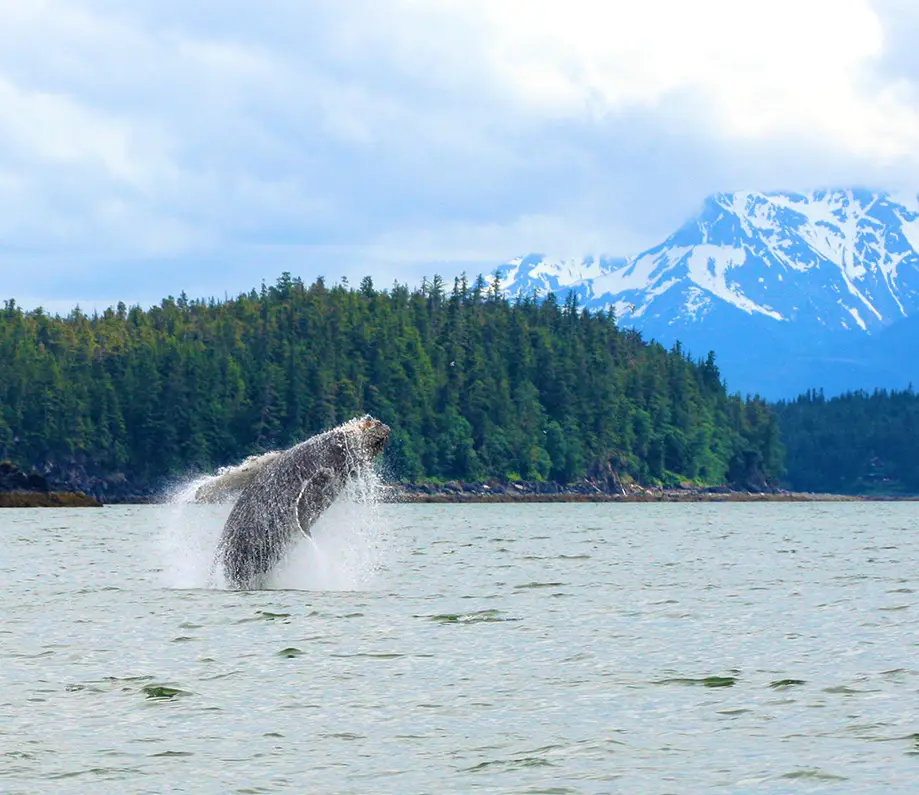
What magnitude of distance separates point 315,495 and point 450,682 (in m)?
9.82

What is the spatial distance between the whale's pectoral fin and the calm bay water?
1.92 m

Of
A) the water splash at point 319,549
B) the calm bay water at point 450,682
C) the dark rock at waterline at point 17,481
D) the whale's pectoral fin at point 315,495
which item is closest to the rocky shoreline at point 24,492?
the dark rock at waterline at point 17,481

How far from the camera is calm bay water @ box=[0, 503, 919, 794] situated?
18125mm

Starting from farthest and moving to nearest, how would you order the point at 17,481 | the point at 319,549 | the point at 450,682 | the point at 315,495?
the point at 17,481
the point at 319,549
the point at 315,495
the point at 450,682

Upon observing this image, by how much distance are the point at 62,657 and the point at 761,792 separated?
45.4 ft

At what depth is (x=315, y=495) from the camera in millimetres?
33531

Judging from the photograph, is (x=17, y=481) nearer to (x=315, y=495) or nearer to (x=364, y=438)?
(x=315, y=495)

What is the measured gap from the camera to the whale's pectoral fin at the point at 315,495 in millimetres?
33438

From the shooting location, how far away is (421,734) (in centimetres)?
2030

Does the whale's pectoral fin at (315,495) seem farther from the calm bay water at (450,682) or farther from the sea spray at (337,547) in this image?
the calm bay water at (450,682)

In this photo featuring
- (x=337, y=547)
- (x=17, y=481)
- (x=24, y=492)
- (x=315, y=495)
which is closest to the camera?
(x=315, y=495)

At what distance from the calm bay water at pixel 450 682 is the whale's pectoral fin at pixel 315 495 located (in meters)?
1.92

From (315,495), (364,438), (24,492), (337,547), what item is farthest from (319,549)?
(24,492)

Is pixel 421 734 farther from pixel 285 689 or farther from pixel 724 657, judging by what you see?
pixel 724 657
